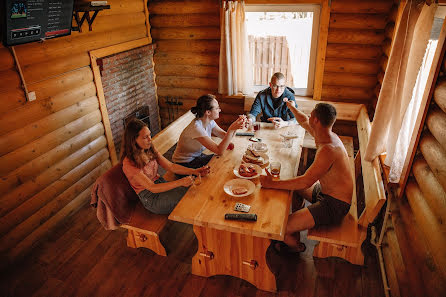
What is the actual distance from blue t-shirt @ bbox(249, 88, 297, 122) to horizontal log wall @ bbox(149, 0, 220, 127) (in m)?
1.33

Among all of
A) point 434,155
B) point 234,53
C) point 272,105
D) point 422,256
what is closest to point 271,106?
point 272,105

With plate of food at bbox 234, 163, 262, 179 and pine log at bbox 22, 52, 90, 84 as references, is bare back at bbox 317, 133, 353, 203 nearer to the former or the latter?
plate of food at bbox 234, 163, 262, 179

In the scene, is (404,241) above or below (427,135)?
below

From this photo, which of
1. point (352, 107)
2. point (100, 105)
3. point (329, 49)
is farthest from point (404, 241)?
point (100, 105)

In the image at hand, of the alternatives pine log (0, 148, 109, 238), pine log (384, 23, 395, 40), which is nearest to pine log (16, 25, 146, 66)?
pine log (0, 148, 109, 238)

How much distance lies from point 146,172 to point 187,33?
3.51 metres

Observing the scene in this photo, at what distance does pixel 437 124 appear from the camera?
2537mm

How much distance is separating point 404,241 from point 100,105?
424 cm

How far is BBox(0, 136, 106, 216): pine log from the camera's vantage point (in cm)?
353

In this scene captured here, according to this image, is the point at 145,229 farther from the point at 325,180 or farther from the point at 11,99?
the point at 11,99

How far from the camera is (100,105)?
473cm

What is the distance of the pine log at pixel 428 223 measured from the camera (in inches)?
84.1

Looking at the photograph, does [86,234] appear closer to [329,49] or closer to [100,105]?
[100,105]

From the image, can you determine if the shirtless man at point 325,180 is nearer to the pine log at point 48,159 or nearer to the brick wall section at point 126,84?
the pine log at point 48,159
